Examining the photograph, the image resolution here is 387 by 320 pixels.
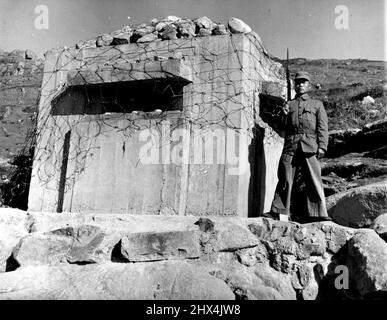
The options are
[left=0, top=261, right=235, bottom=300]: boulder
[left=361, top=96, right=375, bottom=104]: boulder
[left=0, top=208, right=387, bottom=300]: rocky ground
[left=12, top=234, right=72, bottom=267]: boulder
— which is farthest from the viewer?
[left=361, top=96, right=375, bottom=104]: boulder

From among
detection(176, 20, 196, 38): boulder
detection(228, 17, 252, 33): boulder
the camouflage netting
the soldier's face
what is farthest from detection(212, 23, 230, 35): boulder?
the soldier's face

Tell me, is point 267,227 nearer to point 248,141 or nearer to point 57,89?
point 248,141

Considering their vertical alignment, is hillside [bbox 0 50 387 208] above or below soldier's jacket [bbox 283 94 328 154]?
above

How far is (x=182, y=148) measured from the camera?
6695mm

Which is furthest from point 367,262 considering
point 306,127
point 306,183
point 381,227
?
point 306,127

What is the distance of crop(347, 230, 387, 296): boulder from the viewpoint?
4.88m

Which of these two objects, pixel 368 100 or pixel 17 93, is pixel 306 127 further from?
pixel 17 93

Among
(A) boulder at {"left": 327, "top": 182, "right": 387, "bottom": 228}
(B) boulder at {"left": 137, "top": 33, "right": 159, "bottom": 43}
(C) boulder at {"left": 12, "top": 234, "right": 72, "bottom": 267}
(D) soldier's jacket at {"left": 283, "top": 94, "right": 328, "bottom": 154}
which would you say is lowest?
(C) boulder at {"left": 12, "top": 234, "right": 72, "bottom": 267}

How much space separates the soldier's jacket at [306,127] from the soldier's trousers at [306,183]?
12cm

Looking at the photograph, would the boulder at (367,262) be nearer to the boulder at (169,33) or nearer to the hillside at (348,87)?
the boulder at (169,33)

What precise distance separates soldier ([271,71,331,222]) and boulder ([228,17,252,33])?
55.2 inches

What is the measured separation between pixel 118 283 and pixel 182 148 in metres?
2.48

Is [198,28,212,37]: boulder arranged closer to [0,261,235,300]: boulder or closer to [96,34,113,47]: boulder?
[96,34,113,47]: boulder
